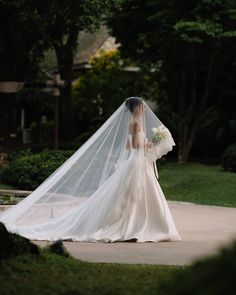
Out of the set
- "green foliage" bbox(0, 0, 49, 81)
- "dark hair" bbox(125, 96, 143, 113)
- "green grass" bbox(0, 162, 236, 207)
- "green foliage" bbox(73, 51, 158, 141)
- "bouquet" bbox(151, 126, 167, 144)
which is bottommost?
"green grass" bbox(0, 162, 236, 207)

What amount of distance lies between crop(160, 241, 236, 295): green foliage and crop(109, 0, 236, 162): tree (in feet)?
71.5

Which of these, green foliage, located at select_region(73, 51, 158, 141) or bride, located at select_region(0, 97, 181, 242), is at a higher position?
green foliage, located at select_region(73, 51, 158, 141)

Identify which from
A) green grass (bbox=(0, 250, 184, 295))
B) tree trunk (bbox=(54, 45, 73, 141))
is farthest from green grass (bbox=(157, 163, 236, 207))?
green grass (bbox=(0, 250, 184, 295))

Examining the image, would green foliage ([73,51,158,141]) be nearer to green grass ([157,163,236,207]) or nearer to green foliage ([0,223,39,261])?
green grass ([157,163,236,207])

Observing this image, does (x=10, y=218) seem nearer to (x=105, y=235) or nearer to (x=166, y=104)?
(x=105, y=235)

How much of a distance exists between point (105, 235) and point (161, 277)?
4.46 m

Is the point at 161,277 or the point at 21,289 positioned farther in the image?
the point at 161,277

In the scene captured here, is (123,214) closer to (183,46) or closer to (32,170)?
(32,170)

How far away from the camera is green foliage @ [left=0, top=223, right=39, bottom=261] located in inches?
286

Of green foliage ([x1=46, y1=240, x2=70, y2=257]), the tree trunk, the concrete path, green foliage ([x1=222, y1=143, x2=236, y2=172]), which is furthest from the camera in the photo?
the tree trunk

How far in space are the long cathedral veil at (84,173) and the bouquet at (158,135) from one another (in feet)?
0.26

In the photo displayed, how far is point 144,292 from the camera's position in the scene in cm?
600

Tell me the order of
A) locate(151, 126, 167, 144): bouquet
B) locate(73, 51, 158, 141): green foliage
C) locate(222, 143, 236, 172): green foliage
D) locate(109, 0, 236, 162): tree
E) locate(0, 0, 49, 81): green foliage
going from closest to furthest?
locate(151, 126, 167, 144): bouquet
locate(222, 143, 236, 172): green foliage
locate(0, 0, 49, 81): green foliage
locate(109, 0, 236, 162): tree
locate(73, 51, 158, 141): green foliage

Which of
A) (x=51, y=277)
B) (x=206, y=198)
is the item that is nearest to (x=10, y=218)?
(x=51, y=277)
